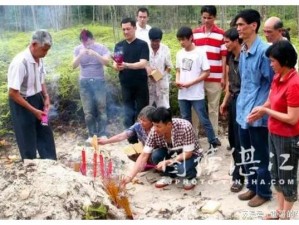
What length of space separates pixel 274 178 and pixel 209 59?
138 centimetres

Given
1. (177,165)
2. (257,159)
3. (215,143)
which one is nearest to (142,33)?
(215,143)

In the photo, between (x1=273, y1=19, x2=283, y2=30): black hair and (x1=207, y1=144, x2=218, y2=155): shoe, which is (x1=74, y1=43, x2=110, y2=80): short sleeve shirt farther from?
(x1=273, y1=19, x2=283, y2=30): black hair

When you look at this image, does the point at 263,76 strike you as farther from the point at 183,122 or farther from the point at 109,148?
the point at 109,148

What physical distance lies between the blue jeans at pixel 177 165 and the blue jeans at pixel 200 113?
1.85ft

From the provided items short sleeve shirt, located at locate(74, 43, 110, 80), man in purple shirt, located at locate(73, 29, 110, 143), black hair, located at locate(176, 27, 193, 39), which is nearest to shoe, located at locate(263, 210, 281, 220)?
black hair, located at locate(176, 27, 193, 39)

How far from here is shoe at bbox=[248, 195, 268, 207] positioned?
271 cm

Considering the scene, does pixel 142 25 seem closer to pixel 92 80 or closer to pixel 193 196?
pixel 92 80

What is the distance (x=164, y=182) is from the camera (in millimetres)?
3115

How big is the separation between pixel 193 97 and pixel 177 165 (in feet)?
2.33

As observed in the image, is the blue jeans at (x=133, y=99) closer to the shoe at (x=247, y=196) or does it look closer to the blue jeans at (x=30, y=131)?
the blue jeans at (x=30, y=131)

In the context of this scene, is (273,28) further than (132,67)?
No

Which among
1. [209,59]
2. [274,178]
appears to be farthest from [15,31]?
[274,178]

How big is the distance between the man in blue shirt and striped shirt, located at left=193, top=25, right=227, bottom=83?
964 millimetres

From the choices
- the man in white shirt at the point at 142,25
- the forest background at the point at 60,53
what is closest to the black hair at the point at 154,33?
the man in white shirt at the point at 142,25
